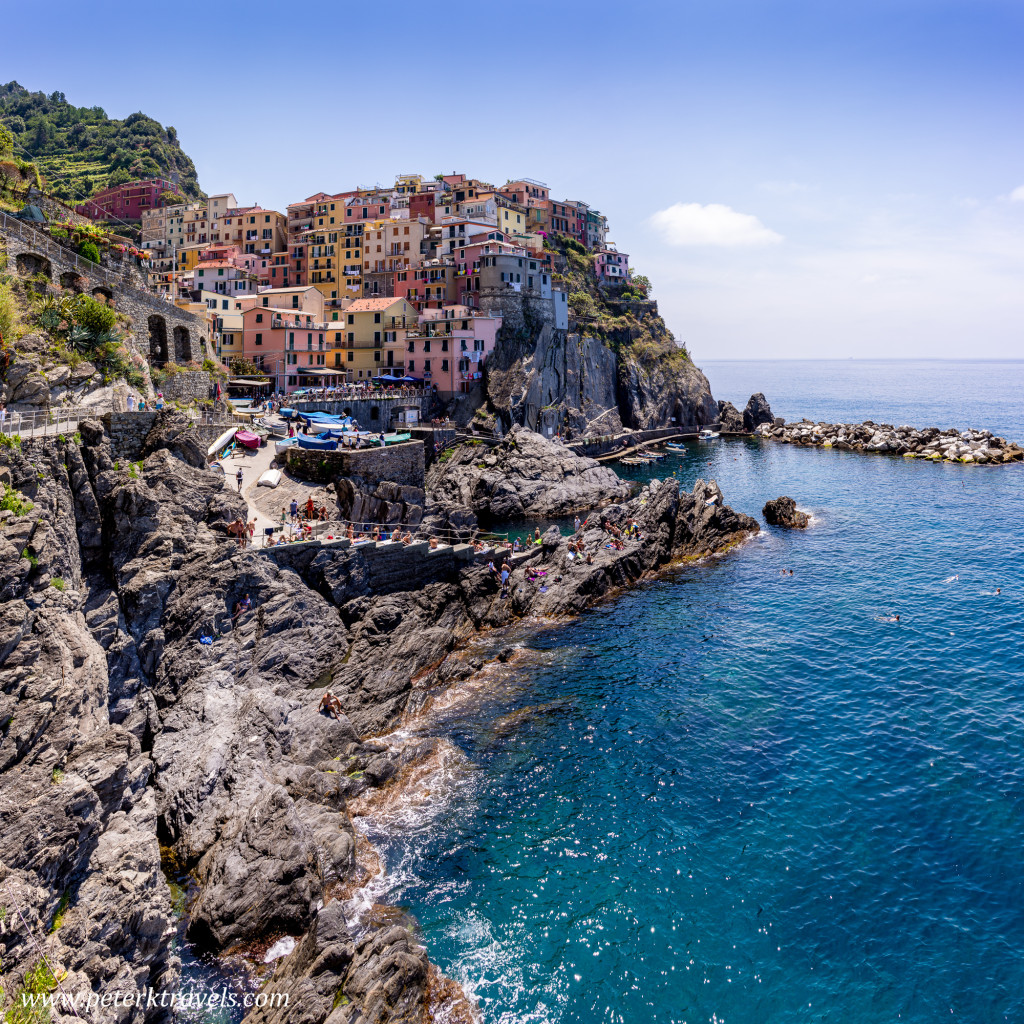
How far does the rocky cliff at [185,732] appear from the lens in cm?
1491

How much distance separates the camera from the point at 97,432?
2825 centimetres

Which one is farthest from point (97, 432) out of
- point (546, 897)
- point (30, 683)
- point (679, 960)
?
point (679, 960)

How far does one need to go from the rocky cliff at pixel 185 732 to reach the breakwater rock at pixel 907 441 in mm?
77323

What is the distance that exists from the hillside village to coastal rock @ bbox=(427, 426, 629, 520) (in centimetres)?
1231

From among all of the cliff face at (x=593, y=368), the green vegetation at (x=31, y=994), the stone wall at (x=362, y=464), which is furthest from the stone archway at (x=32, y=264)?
the cliff face at (x=593, y=368)

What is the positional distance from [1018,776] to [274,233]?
108782mm

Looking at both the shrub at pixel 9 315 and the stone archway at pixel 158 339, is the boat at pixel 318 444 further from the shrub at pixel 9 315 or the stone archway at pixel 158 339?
the shrub at pixel 9 315

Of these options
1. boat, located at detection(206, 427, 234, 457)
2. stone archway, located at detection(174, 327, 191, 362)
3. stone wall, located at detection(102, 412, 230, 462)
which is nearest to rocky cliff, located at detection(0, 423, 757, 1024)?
stone wall, located at detection(102, 412, 230, 462)

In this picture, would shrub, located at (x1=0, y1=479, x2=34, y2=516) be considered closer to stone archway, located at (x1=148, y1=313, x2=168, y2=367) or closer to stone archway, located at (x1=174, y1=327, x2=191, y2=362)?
stone archway, located at (x1=148, y1=313, x2=168, y2=367)

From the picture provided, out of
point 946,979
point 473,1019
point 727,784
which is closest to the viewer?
point 473,1019

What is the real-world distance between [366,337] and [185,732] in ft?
213

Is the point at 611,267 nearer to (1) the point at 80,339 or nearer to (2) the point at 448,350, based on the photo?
(2) the point at 448,350

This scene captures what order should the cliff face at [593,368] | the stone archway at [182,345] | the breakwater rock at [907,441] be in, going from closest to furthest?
the stone archway at [182,345], the cliff face at [593,368], the breakwater rock at [907,441]

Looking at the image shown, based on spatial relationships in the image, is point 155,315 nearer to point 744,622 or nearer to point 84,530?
point 84,530
